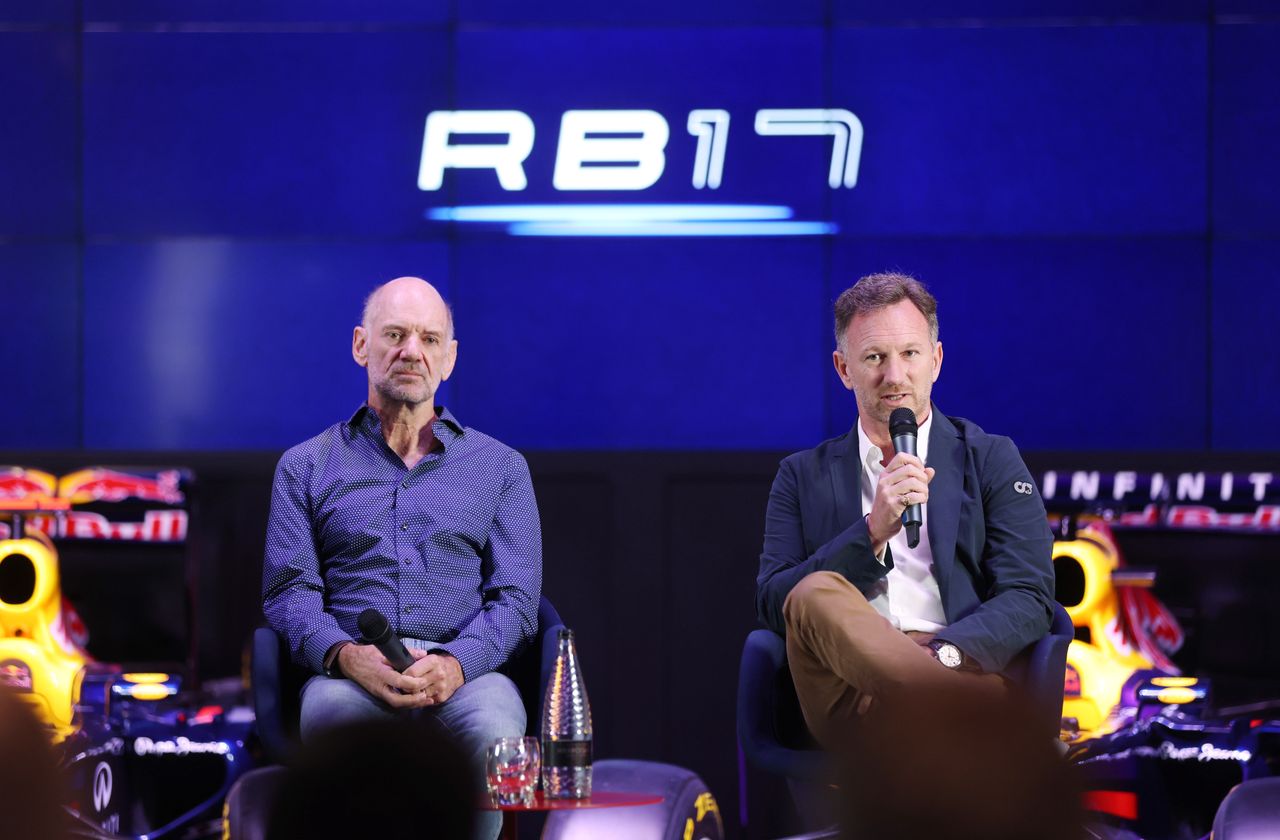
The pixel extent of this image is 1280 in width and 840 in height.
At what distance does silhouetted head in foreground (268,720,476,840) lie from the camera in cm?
109

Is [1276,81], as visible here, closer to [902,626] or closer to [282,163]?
[902,626]

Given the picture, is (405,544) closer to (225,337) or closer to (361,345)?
(361,345)

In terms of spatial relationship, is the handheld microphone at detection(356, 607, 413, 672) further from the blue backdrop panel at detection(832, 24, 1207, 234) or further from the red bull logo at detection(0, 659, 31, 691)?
the blue backdrop panel at detection(832, 24, 1207, 234)

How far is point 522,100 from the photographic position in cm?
432

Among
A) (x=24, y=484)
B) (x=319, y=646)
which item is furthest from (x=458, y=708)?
(x=24, y=484)

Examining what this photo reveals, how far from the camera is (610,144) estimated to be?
4.32 metres

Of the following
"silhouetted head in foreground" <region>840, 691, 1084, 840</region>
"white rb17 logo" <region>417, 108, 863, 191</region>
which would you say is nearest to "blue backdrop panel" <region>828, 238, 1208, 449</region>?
"white rb17 logo" <region>417, 108, 863, 191</region>

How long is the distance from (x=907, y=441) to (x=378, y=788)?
1894 mm

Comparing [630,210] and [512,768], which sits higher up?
[630,210]

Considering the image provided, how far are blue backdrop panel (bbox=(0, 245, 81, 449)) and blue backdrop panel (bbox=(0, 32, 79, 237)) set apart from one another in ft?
0.38

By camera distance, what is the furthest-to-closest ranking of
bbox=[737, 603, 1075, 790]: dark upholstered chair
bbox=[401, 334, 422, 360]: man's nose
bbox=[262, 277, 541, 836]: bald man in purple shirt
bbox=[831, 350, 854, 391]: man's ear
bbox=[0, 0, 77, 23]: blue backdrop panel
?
bbox=[0, 0, 77, 23]: blue backdrop panel
bbox=[401, 334, 422, 360]: man's nose
bbox=[831, 350, 854, 391]: man's ear
bbox=[262, 277, 541, 836]: bald man in purple shirt
bbox=[737, 603, 1075, 790]: dark upholstered chair

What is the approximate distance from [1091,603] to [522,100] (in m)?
2.14

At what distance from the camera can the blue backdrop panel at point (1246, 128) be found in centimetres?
424

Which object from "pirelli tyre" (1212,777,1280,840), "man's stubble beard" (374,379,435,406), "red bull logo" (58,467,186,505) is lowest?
"pirelli tyre" (1212,777,1280,840)
